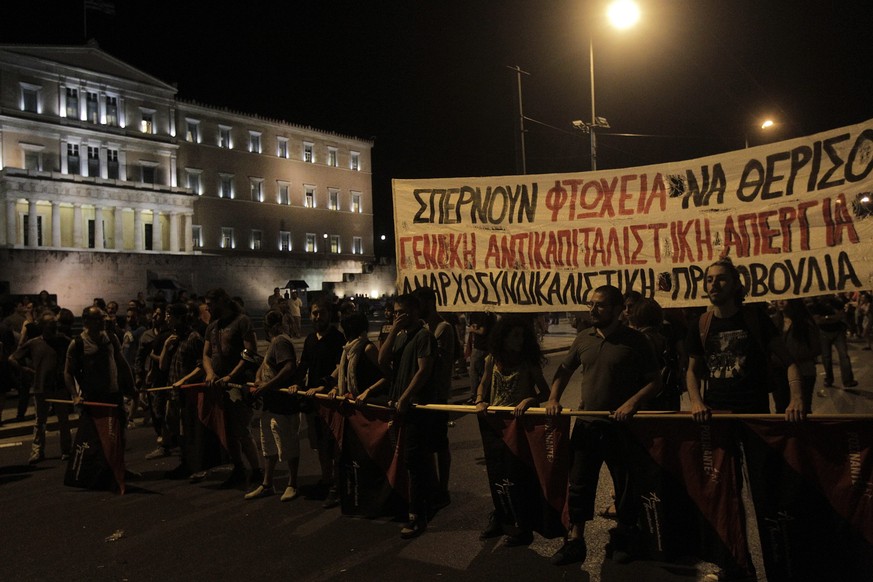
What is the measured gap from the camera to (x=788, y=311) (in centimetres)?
723

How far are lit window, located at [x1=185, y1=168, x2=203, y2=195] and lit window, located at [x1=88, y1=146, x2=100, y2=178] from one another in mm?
7676

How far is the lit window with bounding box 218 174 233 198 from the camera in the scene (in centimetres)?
6178

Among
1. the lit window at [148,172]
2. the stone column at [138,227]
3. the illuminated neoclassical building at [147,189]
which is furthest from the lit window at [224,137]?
the stone column at [138,227]

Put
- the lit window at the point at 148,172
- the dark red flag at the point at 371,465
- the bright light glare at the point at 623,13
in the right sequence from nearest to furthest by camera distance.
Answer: the dark red flag at the point at 371,465 < the bright light glare at the point at 623,13 < the lit window at the point at 148,172

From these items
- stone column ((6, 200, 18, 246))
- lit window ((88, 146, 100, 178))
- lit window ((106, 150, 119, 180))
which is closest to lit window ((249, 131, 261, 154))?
lit window ((106, 150, 119, 180))

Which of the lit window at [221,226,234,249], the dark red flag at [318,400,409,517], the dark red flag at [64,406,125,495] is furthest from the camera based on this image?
the lit window at [221,226,234,249]

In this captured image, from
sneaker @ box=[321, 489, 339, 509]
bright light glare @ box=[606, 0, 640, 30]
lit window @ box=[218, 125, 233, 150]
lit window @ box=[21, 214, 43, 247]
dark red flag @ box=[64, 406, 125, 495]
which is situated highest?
lit window @ box=[218, 125, 233, 150]

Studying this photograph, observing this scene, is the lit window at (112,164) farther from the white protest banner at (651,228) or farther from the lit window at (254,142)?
the white protest banner at (651,228)

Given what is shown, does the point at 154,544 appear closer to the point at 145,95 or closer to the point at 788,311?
the point at 788,311

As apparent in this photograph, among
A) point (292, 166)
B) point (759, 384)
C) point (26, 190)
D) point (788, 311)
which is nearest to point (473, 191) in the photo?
point (759, 384)

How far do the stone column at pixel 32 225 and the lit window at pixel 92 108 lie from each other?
8.99 meters

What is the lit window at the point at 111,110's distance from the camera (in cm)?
5491

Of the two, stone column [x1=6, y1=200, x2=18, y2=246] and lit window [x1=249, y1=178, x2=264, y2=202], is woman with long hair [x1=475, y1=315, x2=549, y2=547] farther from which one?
lit window [x1=249, y1=178, x2=264, y2=202]

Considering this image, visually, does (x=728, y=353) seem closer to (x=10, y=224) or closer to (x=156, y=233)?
(x=10, y=224)
